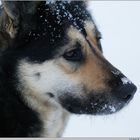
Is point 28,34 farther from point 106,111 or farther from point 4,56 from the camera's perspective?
point 106,111

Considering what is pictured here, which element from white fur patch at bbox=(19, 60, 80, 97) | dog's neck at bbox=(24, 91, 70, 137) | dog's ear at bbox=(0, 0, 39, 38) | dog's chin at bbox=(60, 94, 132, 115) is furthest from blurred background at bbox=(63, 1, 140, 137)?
dog's ear at bbox=(0, 0, 39, 38)

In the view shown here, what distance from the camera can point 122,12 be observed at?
595 cm

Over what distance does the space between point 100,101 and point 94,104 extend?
0.05 m

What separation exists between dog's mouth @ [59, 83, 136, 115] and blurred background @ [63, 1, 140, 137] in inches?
43.1

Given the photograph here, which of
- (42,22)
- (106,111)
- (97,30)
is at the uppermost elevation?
(42,22)

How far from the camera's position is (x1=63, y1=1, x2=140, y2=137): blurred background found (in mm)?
4449

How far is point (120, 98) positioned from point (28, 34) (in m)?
0.64

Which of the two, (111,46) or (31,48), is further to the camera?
(111,46)

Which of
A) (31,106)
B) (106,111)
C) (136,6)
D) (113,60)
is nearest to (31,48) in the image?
(31,106)

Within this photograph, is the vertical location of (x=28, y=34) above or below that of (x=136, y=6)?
above

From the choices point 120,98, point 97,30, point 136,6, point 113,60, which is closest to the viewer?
point 120,98

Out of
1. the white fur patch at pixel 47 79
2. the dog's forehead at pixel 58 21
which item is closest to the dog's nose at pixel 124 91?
the white fur patch at pixel 47 79

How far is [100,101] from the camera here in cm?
323

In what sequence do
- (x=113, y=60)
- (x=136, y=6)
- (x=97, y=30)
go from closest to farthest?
(x=97, y=30), (x=113, y=60), (x=136, y=6)
